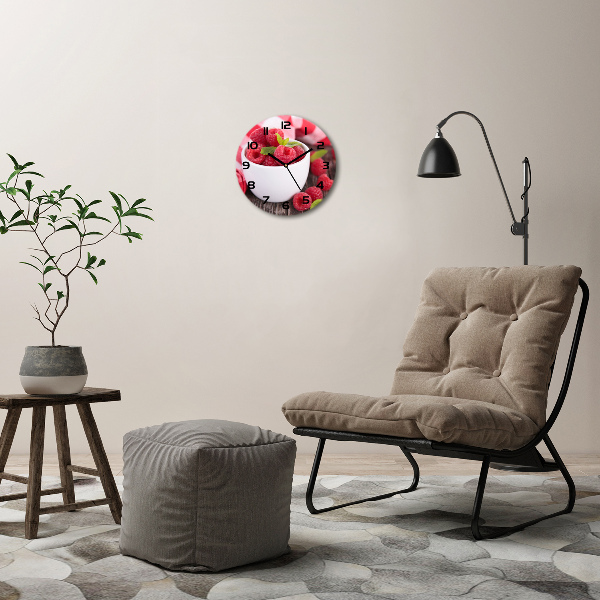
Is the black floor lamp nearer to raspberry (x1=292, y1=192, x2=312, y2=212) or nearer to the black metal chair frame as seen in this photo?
raspberry (x1=292, y1=192, x2=312, y2=212)

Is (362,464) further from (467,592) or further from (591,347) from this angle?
(467,592)

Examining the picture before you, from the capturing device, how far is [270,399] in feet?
12.3

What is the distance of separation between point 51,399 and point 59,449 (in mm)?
343

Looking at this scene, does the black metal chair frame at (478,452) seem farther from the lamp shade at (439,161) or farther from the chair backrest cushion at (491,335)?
the lamp shade at (439,161)

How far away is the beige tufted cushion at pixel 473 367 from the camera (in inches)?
86.4

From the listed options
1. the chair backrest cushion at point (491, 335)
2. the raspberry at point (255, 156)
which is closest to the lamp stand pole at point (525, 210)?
the chair backrest cushion at point (491, 335)

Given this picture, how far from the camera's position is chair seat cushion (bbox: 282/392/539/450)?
2119 mm

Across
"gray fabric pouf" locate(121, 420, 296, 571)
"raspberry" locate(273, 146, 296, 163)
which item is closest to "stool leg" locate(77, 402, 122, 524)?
"gray fabric pouf" locate(121, 420, 296, 571)

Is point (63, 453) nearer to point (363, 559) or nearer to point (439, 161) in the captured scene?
point (363, 559)

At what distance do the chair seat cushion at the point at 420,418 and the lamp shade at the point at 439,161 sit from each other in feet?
3.98

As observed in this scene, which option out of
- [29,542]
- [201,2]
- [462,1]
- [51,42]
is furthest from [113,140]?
[29,542]

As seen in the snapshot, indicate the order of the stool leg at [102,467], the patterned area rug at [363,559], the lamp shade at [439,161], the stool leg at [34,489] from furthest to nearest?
the lamp shade at [439,161], the stool leg at [102,467], the stool leg at [34,489], the patterned area rug at [363,559]

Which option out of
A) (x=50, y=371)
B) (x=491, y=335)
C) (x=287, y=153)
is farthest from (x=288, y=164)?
(x=50, y=371)

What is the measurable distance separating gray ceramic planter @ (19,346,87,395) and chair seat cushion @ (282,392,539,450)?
2.19ft
